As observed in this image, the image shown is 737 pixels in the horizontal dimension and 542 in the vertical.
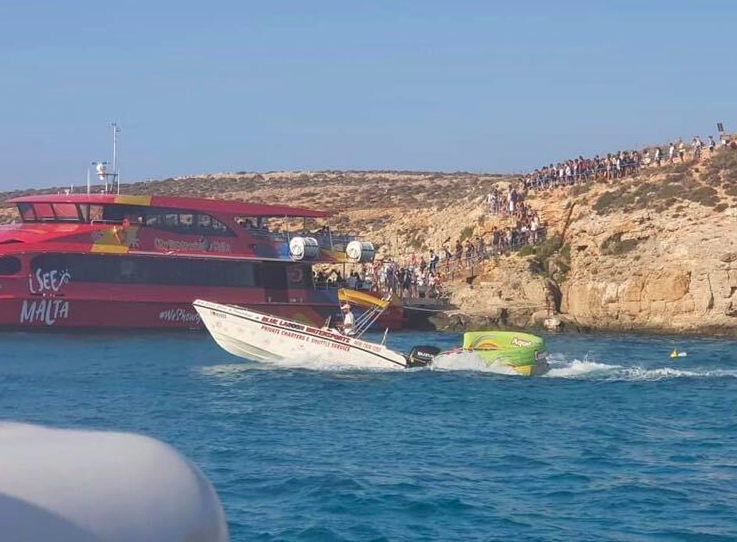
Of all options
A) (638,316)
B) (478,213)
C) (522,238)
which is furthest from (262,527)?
(478,213)

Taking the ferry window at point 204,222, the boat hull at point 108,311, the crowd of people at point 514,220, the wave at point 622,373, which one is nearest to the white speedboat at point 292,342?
the wave at point 622,373

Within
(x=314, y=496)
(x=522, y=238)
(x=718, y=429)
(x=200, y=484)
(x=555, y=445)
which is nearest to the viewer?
(x=200, y=484)

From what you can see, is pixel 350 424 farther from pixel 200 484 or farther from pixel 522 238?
pixel 522 238

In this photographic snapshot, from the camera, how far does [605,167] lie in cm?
4953

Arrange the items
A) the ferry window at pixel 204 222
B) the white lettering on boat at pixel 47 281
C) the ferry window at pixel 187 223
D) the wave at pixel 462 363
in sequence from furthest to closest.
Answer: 1. the ferry window at pixel 204 222
2. the ferry window at pixel 187 223
3. the white lettering on boat at pixel 47 281
4. the wave at pixel 462 363

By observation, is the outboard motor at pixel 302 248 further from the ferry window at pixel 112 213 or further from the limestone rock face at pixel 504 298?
the ferry window at pixel 112 213

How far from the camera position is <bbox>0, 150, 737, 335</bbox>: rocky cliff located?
128 feet

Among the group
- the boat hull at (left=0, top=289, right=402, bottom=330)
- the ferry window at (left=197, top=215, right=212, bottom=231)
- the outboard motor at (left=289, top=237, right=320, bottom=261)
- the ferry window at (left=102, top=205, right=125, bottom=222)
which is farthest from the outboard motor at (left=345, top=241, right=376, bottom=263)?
the ferry window at (left=102, top=205, right=125, bottom=222)

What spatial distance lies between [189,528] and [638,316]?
1521 inches

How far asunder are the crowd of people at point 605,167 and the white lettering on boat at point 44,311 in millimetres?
23505

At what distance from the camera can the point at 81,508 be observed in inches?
75.3

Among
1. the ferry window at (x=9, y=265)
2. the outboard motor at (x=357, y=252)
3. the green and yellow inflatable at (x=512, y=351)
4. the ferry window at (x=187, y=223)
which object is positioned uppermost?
the ferry window at (x=187, y=223)

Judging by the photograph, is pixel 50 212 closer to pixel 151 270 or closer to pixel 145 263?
pixel 145 263

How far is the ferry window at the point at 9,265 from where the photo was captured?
113 feet
